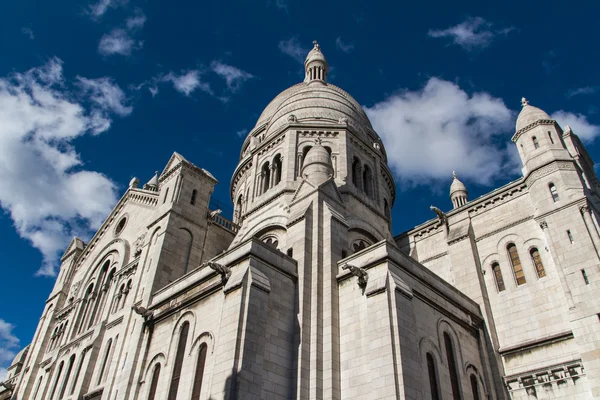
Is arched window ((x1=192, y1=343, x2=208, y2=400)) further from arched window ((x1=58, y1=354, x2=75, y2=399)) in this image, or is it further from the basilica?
arched window ((x1=58, y1=354, x2=75, y2=399))

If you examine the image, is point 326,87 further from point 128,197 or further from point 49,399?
point 49,399

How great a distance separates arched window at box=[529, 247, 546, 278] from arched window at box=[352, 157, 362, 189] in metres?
10.3

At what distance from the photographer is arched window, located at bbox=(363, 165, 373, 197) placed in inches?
1207

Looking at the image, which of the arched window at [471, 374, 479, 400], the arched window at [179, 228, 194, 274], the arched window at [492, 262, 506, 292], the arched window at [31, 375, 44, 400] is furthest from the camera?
the arched window at [31, 375, 44, 400]

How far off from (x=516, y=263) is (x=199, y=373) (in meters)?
15.3

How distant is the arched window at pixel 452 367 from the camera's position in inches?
739

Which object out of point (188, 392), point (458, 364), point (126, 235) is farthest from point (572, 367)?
point (126, 235)

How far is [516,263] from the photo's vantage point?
78.8 feet

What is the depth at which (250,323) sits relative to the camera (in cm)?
1655

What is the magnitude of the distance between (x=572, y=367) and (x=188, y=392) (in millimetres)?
14258

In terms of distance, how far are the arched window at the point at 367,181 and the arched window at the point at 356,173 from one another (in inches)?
25.4

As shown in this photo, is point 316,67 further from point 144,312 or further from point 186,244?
point 144,312

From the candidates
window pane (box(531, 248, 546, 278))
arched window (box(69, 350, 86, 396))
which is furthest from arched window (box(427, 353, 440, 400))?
arched window (box(69, 350, 86, 396))

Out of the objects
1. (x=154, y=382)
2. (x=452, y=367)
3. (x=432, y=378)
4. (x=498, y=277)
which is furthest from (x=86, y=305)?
(x=498, y=277)
